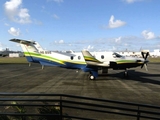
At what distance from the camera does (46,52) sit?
23953 millimetres

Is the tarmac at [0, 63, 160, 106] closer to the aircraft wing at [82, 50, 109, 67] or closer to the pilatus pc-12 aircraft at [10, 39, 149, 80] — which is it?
the pilatus pc-12 aircraft at [10, 39, 149, 80]

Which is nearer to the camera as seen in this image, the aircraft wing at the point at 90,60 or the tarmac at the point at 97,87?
the tarmac at the point at 97,87

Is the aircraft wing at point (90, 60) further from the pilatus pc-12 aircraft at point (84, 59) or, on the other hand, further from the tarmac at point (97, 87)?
the tarmac at point (97, 87)

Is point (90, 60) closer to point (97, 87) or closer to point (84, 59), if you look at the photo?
point (84, 59)

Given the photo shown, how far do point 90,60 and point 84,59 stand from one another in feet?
2.58

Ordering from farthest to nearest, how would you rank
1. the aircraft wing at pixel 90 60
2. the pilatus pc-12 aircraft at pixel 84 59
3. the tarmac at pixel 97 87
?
1. the pilatus pc-12 aircraft at pixel 84 59
2. the aircraft wing at pixel 90 60
3. the tarmac at pixel 97 87

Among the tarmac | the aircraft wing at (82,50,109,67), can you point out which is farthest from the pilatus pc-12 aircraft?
the tarmac

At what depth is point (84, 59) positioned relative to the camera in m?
21.1

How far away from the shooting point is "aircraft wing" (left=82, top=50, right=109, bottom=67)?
2061 cm

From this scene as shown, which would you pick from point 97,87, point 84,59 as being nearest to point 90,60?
point 84,59

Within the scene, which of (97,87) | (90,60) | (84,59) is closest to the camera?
(97,87)

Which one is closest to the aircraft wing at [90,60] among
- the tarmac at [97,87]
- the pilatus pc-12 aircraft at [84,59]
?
the pilatus pc-12 aircraft at [84,59]

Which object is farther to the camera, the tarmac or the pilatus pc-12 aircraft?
the pilatus pc-12 aircraft

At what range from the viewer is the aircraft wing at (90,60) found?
20.6 meters
